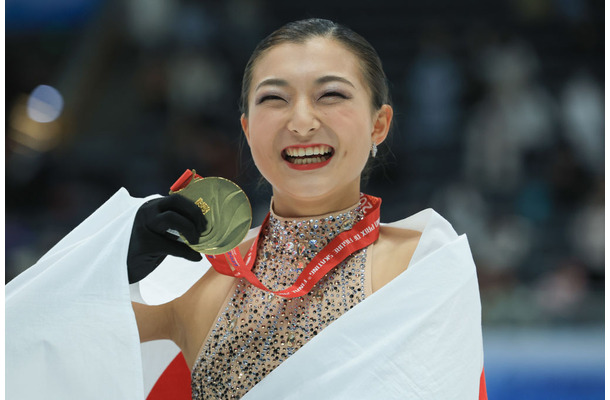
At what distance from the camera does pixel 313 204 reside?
1985 millimetres

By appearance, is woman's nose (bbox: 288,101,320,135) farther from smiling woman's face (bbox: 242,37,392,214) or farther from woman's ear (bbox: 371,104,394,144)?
woman's ear (bbox: 371,104,394,144)

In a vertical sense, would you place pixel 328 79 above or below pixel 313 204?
above

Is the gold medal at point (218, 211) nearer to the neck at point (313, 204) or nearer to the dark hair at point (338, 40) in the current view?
the neck at point (313, 204)

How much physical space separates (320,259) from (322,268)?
3cm

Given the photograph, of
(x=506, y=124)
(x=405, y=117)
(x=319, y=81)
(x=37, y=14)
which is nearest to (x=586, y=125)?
(x=506, y=124)

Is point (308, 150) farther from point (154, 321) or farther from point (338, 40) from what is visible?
point (154, 321)

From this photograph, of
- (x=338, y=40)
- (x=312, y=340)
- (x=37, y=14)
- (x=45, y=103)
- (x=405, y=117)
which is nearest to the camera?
(x=312, y=340)

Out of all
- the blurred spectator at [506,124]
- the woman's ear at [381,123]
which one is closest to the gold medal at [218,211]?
the woman's ear at [381,123]

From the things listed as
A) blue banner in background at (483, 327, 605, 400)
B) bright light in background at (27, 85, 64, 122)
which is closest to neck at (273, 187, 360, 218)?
blue banner in background at (483, 327, 605, 400)

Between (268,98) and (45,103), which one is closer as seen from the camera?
(268,98)

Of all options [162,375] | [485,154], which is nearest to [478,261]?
[485,154]

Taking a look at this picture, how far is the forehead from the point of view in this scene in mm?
1888

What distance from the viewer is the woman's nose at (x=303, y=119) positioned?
1839 mm

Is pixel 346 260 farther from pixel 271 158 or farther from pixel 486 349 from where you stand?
pixel 486 349
